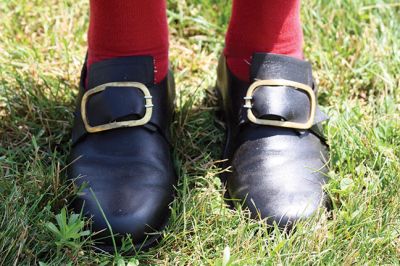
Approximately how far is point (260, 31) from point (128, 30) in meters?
0.29

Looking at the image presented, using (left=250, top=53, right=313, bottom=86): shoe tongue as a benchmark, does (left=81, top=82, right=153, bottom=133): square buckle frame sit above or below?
below

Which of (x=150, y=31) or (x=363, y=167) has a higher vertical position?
(x=150, y=31)

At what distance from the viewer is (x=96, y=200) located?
123 centimetres

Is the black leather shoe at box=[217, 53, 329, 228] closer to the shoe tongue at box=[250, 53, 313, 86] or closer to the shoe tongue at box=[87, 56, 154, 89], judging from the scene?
the shoe tongue at box=[250, 53, 313, 86]

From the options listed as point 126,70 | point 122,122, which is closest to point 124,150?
point 122,122

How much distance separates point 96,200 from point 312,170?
445 mm

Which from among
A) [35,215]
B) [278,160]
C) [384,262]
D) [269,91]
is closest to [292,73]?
[269,91]

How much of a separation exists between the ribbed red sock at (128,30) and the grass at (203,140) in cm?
21

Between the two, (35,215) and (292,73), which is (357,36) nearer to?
(292,73)

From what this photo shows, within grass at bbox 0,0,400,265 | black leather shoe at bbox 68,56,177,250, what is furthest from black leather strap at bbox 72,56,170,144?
grass at bbox 0,0,400,265

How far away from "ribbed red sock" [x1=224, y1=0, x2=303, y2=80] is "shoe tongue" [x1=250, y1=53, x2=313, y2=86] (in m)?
0.04

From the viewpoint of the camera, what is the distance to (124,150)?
131 cm

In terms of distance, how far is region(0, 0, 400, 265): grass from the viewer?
1.22 m

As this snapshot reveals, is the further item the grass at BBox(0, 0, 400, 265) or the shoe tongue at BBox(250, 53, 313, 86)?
the shoe tongue at BBox(250, 53, 313, 86)
